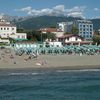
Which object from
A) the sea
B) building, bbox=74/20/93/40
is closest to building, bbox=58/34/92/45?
building, bbox=74/20/93/40

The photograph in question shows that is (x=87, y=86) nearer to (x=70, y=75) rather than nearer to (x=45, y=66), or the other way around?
(x=70, y=75)

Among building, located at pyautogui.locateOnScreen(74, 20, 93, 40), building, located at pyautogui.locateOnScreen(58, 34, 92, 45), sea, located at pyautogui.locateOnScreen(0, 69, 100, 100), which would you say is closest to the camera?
sea, located at pyautogui.locateOnScreen(0, 69, 100, 100)

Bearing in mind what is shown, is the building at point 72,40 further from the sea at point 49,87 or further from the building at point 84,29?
the sea at point 49,87

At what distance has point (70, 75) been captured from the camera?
32.1 metres

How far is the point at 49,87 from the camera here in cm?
2453

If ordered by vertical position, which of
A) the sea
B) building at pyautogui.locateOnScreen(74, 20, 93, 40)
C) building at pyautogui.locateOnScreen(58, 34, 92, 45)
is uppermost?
building at pyautogui.locateOnScreen(74, 20, 93, 40)

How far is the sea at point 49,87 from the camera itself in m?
21.1

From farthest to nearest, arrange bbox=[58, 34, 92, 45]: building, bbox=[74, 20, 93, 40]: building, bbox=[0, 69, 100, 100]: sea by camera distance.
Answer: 1. bbox=[74, 20, 93, 40]: building
2. bbox=[58, 34, 92, 45]: building
3. bbox=[0, 69, 100, 100]: sea

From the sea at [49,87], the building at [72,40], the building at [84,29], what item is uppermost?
the building at [84,29]

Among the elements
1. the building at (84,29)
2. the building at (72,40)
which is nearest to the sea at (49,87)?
the building at (72,40)

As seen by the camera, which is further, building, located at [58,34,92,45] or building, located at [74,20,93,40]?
building, located at [74,20,93,40]

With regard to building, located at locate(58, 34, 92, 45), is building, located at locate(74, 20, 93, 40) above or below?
above

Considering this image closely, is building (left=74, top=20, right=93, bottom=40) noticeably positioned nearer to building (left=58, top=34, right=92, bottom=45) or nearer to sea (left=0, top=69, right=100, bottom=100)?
building (left=58, top=34, right=92, bottom=45)

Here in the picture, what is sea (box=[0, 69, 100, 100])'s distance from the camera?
21109mm
